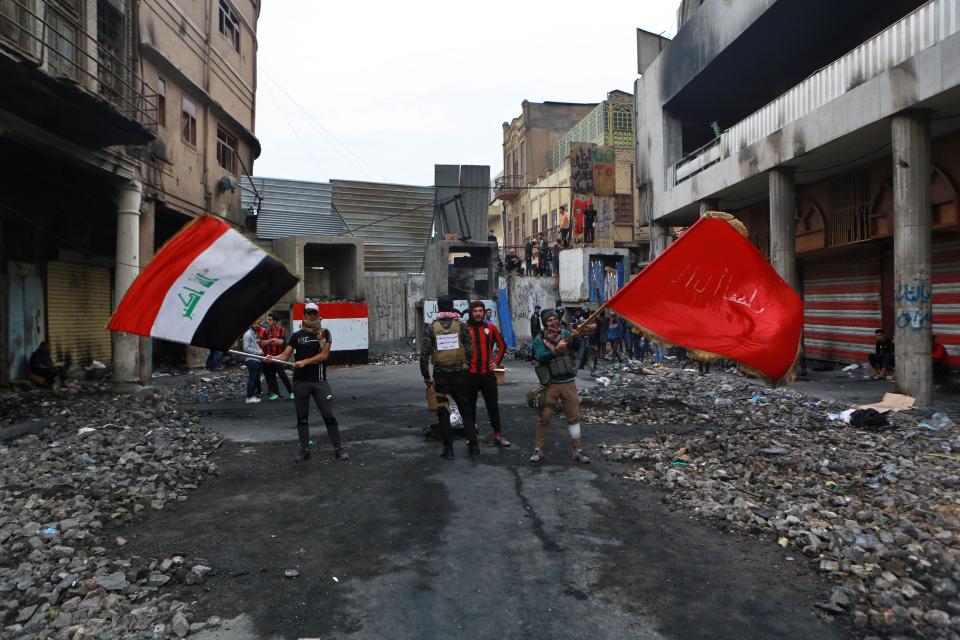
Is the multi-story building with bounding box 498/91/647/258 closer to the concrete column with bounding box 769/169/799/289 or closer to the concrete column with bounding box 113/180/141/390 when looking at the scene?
the concrete column with bounding box 769/169/799/289

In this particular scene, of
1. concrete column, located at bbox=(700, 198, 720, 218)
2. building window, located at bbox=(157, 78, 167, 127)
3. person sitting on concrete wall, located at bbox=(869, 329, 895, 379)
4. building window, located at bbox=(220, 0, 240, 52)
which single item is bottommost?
person sitting on concrete wall, located at bbox=(869, 329, 895, 379)

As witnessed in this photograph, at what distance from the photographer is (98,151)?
12.0 metres

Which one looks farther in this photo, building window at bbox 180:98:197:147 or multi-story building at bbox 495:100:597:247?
multi-story building at bbox 495:100:597:247

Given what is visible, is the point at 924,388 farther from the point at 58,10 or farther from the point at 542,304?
the point at 542,304

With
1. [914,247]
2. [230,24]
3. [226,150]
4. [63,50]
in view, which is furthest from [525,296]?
[63,50]

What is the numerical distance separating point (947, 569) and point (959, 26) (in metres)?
8.74

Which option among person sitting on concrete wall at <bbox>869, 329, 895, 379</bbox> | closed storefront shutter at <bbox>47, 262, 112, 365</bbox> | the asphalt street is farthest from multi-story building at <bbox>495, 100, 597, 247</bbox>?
the asphalt street

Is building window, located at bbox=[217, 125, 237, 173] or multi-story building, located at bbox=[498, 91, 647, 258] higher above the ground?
multi-story building, located at bbox=[498, 91, 647, 258]

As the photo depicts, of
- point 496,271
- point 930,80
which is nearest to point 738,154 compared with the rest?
point 930,80

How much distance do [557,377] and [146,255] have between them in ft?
37.1

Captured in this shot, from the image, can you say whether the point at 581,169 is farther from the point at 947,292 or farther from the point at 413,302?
the point at 947,292

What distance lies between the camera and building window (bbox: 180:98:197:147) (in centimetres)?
1720

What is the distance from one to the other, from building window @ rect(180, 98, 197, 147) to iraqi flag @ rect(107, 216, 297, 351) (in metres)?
12.9

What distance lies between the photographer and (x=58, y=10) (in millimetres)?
10781
